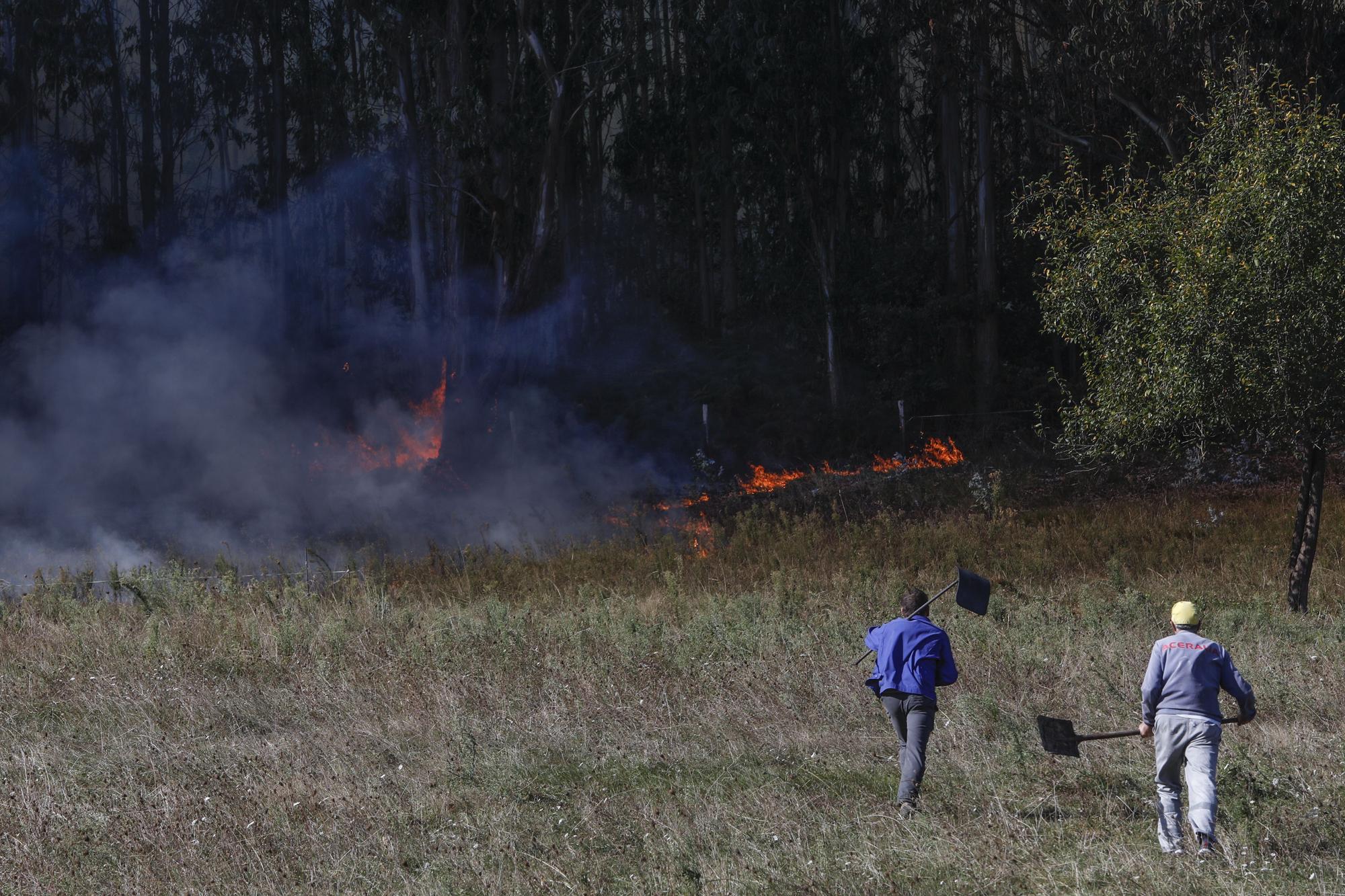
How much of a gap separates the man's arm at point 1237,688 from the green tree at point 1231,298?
6.45m

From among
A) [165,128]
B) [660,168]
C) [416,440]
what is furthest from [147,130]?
[416,440]

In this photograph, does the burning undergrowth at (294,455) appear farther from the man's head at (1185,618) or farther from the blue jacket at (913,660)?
the man's head at (1185,618)

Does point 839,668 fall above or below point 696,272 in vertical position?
below

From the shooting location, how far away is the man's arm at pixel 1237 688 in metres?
5.71

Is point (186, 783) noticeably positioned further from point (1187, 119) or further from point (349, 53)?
point (349, 53)

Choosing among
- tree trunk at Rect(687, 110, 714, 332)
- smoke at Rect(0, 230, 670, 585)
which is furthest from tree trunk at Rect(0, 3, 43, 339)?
tree trunk at Rect(687, 110, 714, 332)

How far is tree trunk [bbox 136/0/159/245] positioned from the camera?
3956cm

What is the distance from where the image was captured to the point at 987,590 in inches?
261

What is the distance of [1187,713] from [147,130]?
4372cm

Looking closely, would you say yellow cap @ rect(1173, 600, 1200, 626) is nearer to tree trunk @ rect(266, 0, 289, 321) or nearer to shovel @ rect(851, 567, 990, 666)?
shovel @ rect(851, 567, 990, 666)

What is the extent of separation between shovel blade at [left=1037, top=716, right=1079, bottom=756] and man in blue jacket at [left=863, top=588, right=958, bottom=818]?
67 cm

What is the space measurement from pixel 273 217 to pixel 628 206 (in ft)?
44.4

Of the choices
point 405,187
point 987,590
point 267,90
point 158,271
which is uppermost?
point 267,90

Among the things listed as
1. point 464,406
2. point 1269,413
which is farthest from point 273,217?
point 1269,413
